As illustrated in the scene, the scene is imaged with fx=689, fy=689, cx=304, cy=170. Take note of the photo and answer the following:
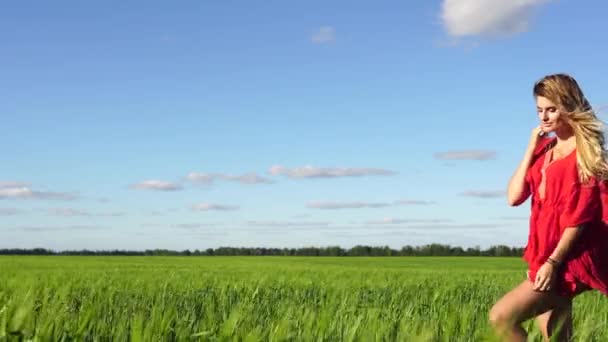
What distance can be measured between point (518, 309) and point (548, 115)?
1.16 metres

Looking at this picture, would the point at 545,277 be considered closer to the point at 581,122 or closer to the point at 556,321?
the point at 556,321

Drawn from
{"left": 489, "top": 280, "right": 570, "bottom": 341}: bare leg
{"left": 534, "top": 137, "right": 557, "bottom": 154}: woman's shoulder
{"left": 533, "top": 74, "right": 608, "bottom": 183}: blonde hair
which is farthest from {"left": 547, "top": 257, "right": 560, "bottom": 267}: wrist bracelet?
{"left": 534, "top": 137, "right": 557, "bottom": 154}: woman's shoulder

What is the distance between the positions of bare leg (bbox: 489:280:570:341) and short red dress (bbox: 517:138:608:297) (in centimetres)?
10

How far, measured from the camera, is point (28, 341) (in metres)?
2.94

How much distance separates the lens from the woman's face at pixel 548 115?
4.07 meters

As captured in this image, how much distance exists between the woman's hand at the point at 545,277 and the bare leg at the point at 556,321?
0.83ft

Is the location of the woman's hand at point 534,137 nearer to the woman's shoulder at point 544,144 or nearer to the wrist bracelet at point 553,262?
the woman's shoulder at point 544,144

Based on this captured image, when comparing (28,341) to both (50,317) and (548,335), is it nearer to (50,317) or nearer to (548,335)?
(50,317)

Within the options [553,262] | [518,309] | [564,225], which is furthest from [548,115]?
[518,309]

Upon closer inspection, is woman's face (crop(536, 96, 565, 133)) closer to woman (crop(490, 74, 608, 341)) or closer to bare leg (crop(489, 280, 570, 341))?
woman (crop(490, 74, 608, 341))

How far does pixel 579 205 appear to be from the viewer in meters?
3.97

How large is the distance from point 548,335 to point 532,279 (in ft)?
1.25

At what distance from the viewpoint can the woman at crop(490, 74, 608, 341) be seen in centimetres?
394

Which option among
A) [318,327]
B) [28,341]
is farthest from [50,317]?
[318,327]
